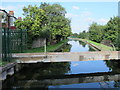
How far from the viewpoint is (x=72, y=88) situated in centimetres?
687

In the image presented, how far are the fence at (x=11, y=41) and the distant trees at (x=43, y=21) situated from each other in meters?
4.74

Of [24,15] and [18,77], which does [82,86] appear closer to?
[18,77]

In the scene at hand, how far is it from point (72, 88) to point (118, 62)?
7.27 m

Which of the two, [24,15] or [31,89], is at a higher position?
[24,15]

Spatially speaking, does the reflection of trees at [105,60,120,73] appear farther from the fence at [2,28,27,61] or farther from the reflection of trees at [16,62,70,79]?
the fence at [2,28,27,61]

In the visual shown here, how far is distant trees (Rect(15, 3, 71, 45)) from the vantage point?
1622 cm

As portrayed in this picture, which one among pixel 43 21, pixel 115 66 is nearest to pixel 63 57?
pixel 115 66

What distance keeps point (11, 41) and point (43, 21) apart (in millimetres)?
9356

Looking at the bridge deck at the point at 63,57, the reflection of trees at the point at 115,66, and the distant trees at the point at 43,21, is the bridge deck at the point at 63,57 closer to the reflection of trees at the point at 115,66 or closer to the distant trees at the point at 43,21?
the reflection of trees at the point at 115,66

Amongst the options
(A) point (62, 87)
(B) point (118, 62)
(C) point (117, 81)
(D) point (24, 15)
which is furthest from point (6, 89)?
(D) point (24, 15)

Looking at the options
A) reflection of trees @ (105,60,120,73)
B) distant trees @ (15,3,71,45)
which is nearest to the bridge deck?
reflection of trees @ (105,60,120,73)

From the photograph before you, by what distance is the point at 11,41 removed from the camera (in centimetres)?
985

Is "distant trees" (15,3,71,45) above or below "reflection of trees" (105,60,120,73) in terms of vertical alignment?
above

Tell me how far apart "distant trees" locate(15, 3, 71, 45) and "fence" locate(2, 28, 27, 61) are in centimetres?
474
